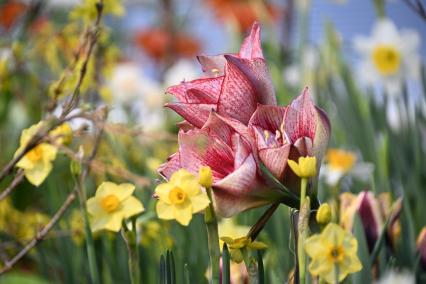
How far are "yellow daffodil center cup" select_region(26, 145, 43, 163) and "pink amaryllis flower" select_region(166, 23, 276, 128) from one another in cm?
21

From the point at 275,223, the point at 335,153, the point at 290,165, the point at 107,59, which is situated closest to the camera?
the point at 290,165

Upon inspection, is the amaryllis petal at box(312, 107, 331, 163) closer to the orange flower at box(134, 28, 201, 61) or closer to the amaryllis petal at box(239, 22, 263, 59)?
the amaryllis petal at box(239, 22, 263, 59)

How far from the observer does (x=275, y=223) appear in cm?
126

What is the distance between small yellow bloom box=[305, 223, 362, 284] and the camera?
51cm

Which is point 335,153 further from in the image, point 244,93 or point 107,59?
point 244,93

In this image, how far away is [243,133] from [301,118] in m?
0.05

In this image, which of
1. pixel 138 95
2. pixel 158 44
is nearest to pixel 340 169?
pixel 138 95

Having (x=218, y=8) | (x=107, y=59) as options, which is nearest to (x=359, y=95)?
(x=107, y=59)

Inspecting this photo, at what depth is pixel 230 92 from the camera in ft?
1.93

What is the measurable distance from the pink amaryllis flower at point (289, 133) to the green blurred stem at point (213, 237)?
53 millimetres

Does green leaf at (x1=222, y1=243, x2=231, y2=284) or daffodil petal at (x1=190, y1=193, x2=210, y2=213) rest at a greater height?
daffodil petal at (x1=190, y1=193, x2=210, y2=213)

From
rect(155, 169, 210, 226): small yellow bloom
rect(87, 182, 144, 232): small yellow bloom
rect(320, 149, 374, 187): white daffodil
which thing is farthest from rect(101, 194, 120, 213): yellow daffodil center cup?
rect(320, 149, 374, 187): white daffodil

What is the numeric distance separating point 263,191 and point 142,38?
5486 millimetres

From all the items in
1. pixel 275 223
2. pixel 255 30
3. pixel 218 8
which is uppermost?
pixel 218 8
